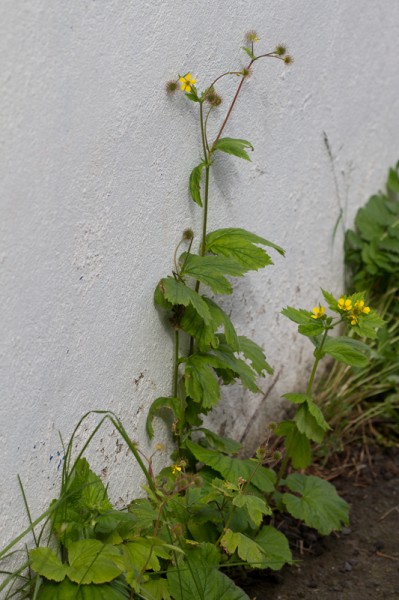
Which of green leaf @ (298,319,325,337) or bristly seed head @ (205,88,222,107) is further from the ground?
bristly seed head @ (205,88,222,107)

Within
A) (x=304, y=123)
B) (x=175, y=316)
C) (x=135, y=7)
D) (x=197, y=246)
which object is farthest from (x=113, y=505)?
(x=304, y=123)

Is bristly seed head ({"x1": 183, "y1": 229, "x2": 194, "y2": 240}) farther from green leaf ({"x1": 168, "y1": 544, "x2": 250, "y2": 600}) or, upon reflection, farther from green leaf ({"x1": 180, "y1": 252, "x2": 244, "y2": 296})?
green leaf ({"x1": 168, "y1": 544, "x2": 250, "y2": 600})

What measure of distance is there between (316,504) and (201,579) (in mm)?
642

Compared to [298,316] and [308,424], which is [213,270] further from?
[308,424]

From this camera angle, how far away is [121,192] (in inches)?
101

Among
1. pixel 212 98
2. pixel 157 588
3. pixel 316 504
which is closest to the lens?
pixel 157 588

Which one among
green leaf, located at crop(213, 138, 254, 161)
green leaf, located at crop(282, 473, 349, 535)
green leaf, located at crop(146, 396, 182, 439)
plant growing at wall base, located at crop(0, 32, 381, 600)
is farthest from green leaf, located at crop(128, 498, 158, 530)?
green leaf, located at crop(213, 138, 254, 161)

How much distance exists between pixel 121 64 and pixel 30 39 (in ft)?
1.24

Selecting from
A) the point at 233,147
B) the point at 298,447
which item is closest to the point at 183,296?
the point at 233,147

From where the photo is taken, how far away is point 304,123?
3.56 meters

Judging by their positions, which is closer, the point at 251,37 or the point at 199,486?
the point at 199,486

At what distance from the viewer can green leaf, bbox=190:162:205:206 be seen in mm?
2816

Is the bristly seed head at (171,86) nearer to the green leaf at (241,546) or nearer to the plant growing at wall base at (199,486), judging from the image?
the plant growing at wall base at (199,486)

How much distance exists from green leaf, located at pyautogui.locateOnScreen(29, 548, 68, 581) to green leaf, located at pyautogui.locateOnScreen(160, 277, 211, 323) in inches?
29.8
